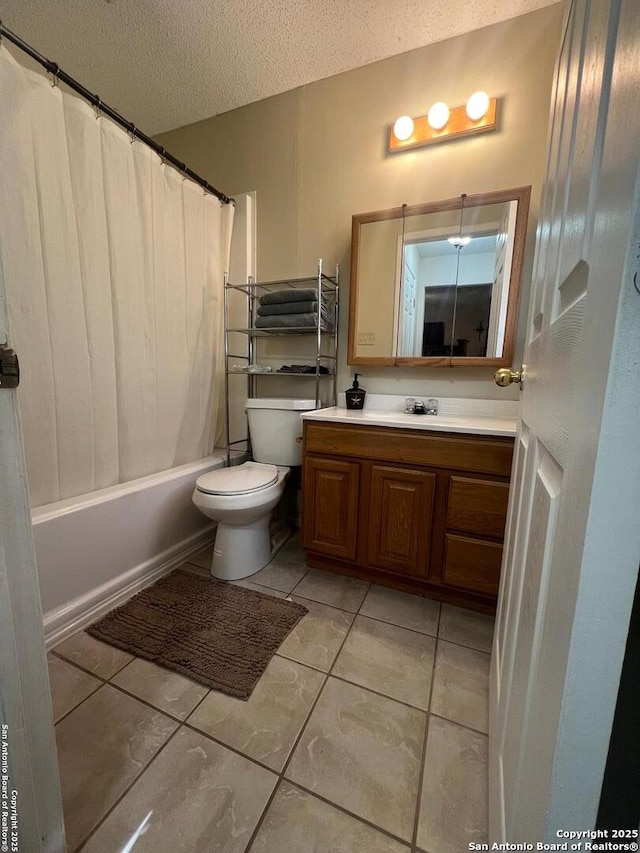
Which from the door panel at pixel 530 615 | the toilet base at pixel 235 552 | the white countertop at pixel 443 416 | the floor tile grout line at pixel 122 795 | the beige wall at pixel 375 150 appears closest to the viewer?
the door panel at pixel 530 615

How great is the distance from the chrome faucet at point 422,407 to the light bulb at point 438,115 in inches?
49.3

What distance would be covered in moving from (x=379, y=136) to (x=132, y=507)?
2.14 m

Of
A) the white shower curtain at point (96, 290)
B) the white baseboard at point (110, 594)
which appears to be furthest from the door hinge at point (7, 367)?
the white baseboard at point (110, 594)

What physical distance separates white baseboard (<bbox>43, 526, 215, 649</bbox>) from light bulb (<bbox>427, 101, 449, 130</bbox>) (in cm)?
233

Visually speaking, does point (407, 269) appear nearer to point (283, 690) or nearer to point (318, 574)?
point (318, 574)

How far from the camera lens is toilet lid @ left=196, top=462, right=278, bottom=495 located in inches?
59.0

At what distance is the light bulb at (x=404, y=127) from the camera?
1624mm

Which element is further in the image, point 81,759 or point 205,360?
point 205,360

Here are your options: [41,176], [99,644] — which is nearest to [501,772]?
[99,644]

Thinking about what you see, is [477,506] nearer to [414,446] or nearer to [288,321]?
[414,446]

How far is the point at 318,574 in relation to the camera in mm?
1689

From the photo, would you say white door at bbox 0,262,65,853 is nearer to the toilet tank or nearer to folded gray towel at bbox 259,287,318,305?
the toilet tank

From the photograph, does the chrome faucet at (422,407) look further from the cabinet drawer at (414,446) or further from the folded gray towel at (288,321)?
the folded gray towel at (288,321)

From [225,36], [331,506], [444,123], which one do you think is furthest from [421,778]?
[225,36]
